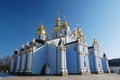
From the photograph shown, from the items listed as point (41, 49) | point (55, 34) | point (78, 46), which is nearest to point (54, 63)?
point (41, 49)

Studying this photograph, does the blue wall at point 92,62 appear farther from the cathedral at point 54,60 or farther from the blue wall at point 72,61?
the blue wall at point 72,61

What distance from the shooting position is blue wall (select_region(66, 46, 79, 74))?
2883 centimetres

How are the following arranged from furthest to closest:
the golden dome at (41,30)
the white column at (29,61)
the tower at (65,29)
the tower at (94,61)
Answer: the golden dome at (41,30) → the tower at (65,29) → the tower at (94,61) → the white column at (29,61)

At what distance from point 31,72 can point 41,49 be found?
609cm

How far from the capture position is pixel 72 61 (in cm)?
2980

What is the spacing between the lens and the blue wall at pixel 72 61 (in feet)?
94.6

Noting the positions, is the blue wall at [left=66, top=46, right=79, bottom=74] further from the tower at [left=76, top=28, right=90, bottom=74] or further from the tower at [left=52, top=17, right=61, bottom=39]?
the tower at [left=52, top=17, right=61, bottom=39]

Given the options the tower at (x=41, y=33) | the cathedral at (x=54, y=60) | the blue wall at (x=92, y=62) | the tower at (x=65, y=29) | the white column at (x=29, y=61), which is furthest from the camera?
the tower at (x=41, y=33)

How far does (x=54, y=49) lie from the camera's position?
89.7 ft

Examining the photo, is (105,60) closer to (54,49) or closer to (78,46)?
(78,46)

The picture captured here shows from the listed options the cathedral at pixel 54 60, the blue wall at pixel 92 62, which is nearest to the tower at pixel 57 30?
the cathedral at pixel 54 60

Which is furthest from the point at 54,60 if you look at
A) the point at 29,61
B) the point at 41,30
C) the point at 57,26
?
the point at 41,30

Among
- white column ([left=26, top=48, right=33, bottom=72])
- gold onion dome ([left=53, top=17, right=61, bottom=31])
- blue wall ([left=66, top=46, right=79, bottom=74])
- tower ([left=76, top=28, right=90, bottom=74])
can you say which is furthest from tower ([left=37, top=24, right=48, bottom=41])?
tower ([left=76, top=28, right=90, bottom=74])

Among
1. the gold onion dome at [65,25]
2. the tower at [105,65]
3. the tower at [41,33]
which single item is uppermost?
the gold onion dome at [65,25]
